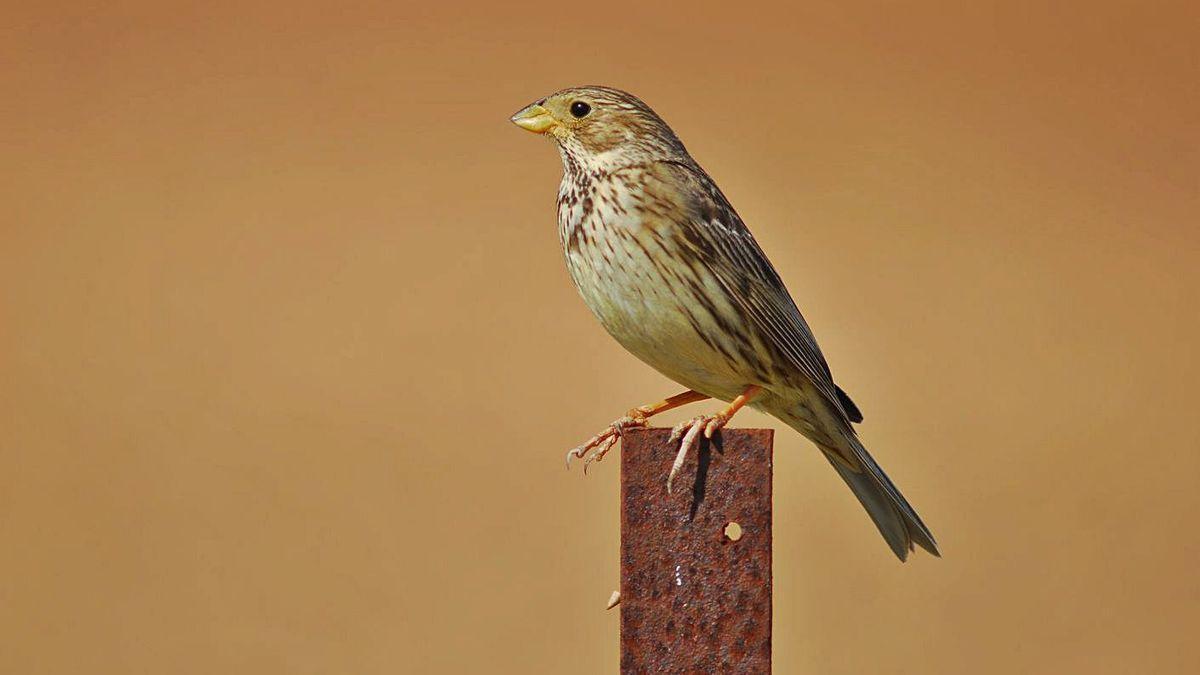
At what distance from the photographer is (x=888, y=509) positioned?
3.56 metres

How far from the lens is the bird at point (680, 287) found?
3.55 metres

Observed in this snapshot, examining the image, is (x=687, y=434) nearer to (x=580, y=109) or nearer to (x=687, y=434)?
(x=687, y=434)

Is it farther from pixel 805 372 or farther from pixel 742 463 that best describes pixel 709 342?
pixel 742 463

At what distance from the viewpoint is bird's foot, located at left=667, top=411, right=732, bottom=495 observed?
2.60 metres

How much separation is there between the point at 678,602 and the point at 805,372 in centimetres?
124

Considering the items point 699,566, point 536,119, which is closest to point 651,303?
point 536,119

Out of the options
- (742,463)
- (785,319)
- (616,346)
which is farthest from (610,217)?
(616,346)

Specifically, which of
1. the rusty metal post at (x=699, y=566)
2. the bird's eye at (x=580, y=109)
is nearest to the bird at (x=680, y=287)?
the bird's eye at (x=580, y=109)

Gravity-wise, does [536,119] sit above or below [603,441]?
above

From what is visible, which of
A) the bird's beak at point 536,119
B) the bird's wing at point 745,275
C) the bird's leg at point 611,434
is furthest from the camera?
the bird's beak at point 536,119

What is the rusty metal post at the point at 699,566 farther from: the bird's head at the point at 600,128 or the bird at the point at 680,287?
the bird's head at the point at 600,128

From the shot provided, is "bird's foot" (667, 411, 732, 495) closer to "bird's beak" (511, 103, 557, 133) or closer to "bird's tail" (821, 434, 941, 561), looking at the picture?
"bird's tail" (821, 434, 941, 561)

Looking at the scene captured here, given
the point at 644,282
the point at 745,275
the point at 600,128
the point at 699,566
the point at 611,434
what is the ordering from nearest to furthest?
the point at 699,566 < the point at 611,434 < the point at 644,282 < the point at 745,275 < the point at 600,128

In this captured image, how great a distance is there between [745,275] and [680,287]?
0.23m
